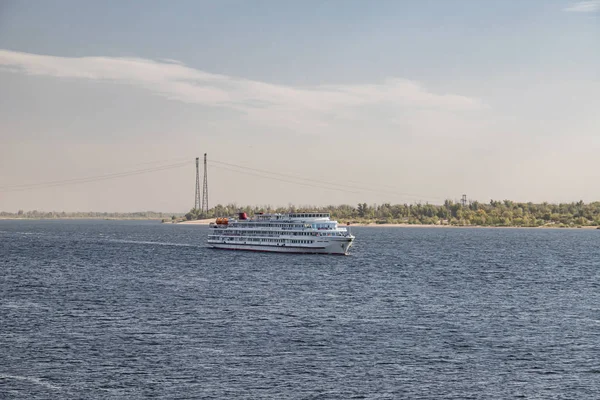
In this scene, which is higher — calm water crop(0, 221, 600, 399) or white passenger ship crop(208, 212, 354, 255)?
white passenger ship crop(208, 212, 354, 255)

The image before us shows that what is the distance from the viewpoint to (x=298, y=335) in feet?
226

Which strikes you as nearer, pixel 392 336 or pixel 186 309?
pixel 392 336

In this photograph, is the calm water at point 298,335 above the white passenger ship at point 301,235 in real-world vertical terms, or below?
below

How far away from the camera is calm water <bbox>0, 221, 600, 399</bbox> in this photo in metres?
51.3

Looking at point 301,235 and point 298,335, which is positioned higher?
point 301,235

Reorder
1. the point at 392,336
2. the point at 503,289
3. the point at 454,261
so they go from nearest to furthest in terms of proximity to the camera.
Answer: the point at 392,336
the point at 503,289
the point at 454,261

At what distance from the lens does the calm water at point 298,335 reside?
51.3m

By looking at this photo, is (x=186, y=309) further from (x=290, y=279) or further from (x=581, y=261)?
(x=581, y=261)

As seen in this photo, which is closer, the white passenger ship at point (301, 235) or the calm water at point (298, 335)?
the calm water at point (298, 335)

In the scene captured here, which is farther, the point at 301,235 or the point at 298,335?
the point at 301,235

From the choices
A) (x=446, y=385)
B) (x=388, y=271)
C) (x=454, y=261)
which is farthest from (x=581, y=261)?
(x=446, y=385)

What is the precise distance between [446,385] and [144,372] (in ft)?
78.2

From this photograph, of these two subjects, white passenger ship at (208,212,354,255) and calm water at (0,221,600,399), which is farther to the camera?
white passenger ship at (208,212,354,255)

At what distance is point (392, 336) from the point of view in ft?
226
